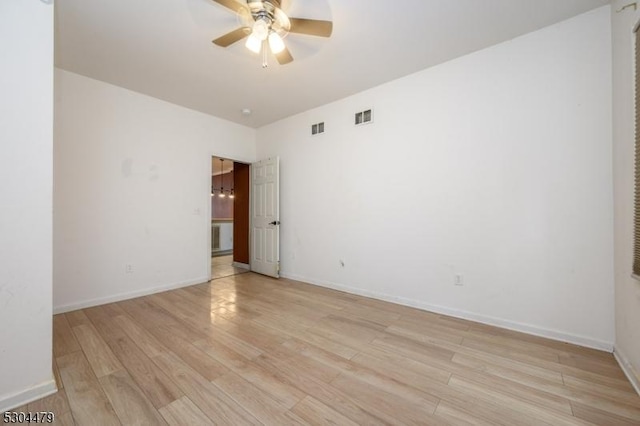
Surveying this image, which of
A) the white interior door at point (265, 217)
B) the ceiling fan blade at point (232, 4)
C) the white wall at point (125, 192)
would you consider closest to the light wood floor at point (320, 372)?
the white wall at point (125, 192)

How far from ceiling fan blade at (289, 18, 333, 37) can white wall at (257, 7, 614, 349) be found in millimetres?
1613

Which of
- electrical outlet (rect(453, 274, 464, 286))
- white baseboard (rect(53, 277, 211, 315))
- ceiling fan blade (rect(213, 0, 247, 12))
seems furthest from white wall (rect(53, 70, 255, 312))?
electrical outlet (rect(453, 274, 464, 286))

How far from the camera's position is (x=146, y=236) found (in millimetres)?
3639

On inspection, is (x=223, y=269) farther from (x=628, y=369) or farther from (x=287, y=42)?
(x=628, y=369)

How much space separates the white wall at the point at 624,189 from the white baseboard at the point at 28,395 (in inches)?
149

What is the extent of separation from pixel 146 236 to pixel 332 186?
2827 millimetres

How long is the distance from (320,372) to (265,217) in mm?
3246

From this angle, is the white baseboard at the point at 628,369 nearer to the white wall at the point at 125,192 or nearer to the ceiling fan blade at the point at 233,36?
the ceiling fan blade at the point at 233,36

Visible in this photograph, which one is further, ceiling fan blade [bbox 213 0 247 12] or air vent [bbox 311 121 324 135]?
air vent [bbox 311 121 324 135]

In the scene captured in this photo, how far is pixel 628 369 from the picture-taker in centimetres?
177

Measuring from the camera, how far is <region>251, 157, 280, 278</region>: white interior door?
177 inches

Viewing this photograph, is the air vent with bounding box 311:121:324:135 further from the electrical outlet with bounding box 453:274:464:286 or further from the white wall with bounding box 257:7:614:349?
the electrical outlet with bounding box 453:274:464:286

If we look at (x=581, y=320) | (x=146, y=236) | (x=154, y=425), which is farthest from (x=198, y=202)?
(x=581, y=320)

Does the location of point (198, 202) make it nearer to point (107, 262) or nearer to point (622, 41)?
point (107, 262)
